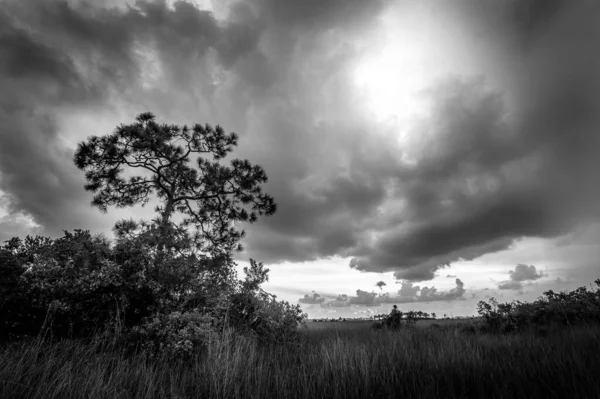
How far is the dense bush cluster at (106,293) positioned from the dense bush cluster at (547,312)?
40.9 ft

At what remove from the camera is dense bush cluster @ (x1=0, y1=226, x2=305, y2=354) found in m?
6.36

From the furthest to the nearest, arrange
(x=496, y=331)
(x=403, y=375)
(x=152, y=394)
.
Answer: (x=496, y=331) → (x=403, y=375) → (x=152, y=394)

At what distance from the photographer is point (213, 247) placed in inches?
530

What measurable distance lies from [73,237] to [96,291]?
242 centimetres

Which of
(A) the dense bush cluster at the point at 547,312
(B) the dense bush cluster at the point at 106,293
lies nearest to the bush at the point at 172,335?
(B) the dense bush cluster at the point at 106,293

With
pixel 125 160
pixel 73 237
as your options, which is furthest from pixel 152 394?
pixel 125 160

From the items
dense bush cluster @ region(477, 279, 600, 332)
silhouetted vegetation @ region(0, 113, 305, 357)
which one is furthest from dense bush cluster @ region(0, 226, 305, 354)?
dense bush cluster @ region(477, 279, 600, 332)

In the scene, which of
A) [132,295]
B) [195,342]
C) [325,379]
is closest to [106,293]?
[132,295]

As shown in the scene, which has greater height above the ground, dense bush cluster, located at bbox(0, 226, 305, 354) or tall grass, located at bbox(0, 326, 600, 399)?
dense bush cluster, located at bbox(0, 226, 305, 354)

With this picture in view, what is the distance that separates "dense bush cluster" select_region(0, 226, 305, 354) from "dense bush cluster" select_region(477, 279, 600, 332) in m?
12.5

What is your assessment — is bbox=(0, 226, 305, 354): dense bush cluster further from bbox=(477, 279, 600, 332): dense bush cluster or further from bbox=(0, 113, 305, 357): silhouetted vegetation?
bbox=(477, 279, 600, 332): dense bush cluster

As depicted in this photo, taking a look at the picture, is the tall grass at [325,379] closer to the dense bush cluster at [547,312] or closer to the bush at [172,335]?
the bush at [172,335]

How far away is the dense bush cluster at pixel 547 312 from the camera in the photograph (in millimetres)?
11336

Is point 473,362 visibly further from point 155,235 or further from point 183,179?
point 183,179
